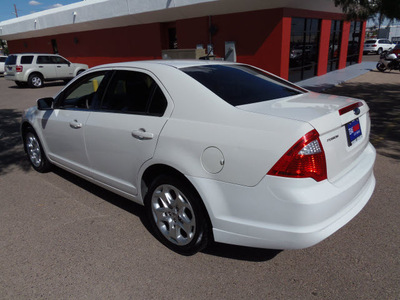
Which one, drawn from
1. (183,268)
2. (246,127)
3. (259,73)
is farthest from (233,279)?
(259,73)

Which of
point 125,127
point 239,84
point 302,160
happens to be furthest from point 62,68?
point 302,160

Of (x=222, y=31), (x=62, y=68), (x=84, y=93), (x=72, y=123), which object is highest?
(x=222, y=31)

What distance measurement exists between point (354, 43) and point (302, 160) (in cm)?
2135

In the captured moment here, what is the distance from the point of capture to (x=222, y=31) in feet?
45.0

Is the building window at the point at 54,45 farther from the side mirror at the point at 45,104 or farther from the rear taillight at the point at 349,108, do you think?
the rear taillight at the point at 349,108

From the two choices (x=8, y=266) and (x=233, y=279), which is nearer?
(x=233, y=279)

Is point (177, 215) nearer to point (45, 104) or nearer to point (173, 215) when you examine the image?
point (173, 215)

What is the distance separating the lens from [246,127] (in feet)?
7.54

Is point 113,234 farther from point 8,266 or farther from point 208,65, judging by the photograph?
point 208,65

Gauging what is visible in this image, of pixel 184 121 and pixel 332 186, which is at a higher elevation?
pixel 184 121

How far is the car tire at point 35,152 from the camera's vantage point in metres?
4.73

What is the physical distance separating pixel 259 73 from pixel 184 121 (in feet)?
4.61

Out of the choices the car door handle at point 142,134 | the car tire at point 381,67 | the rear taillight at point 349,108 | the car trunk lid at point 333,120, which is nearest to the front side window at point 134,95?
the car door handle at point 142,134

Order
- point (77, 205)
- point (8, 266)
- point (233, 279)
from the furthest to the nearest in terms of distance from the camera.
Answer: point (77, 205), point (8, 266), point (233, 279)
